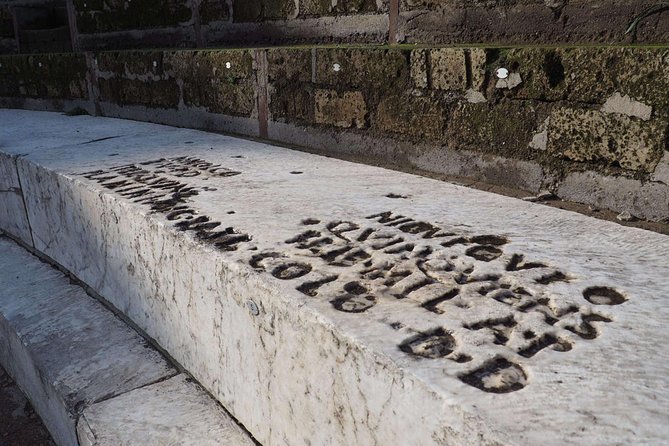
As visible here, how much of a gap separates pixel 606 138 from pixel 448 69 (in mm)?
544

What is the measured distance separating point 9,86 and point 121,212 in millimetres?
3711

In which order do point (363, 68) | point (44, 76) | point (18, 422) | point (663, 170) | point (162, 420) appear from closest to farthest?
point (162, 420)
point (663, 170)
point (18, 422)
point (363, 68)
point (44, 76)

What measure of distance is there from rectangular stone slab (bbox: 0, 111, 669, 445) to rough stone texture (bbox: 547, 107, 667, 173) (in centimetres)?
22

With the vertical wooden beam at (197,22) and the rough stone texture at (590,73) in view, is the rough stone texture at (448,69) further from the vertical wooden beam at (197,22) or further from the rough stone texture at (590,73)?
the vertical wooden beam at (197,22)

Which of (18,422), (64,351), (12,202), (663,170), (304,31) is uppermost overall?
(304,31)

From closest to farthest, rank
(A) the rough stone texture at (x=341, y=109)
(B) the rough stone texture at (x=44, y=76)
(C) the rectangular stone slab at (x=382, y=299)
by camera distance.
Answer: (C) the rectangular stone slab at (x=382, y=299), (A) the rough stone texture at (x=341, y=109), (B) the rough stone texture at (x=44, y=76)

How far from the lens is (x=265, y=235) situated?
4.18 ft

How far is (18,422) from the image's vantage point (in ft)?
5.36

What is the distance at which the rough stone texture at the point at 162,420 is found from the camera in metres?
1.19

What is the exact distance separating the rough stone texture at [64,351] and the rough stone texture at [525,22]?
4.73ft

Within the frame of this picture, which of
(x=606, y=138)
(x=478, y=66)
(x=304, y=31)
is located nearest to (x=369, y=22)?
(x=304, y=31)

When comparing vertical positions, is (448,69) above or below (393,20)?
below

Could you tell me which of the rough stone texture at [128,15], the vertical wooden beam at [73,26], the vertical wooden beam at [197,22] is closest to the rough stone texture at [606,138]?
the vertical wooden beam at [197,22]

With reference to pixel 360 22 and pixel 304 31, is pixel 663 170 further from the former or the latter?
pixel 304 31
